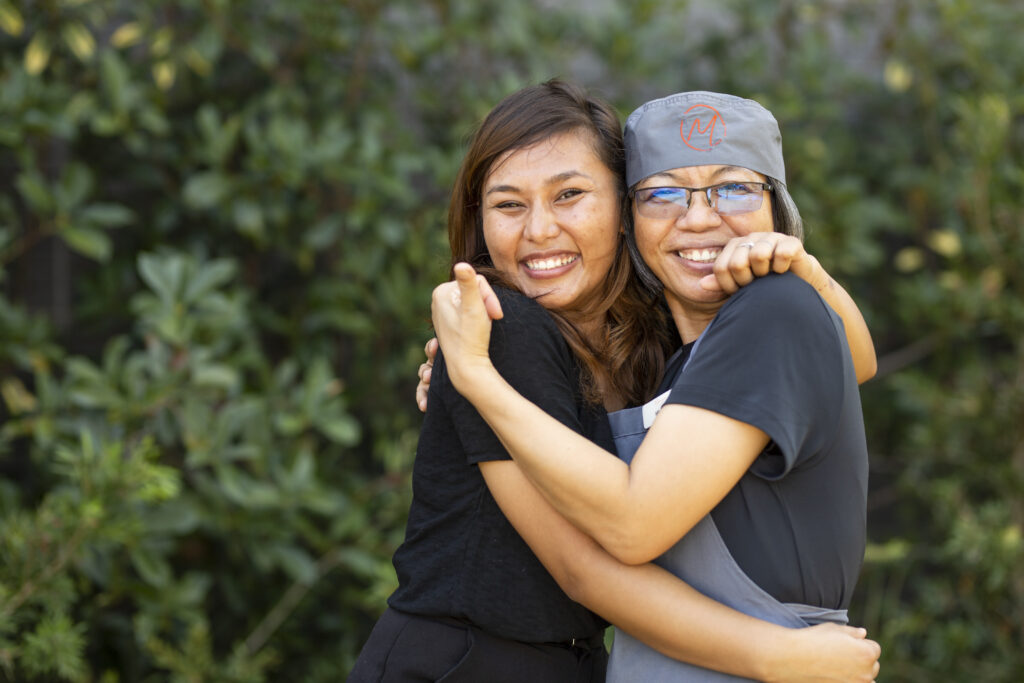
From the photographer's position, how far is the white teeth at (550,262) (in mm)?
1884

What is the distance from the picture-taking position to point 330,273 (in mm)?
3703

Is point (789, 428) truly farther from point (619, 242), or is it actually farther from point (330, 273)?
point (330, 273)

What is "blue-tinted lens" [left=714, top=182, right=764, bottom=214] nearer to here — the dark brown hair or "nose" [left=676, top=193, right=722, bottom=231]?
"nose" [left=676, top=193, right=722, bottom=231]

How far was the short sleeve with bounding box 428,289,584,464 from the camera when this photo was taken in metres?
1.60

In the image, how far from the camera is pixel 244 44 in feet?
11.0

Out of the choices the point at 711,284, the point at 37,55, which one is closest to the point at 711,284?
the point at 711,284

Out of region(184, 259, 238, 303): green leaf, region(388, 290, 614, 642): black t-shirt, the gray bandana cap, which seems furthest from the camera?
region(184, 259, 238, 303): green leaf

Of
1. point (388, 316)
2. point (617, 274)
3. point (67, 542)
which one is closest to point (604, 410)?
point (617, 274)

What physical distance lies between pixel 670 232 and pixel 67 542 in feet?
5.51

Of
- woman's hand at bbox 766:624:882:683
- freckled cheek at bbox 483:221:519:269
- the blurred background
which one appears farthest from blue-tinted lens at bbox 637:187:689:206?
the blurred background

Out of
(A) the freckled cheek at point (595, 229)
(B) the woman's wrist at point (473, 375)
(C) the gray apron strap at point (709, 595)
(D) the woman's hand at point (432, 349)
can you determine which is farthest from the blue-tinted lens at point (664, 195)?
(C) the gray apron strap at point (709, 595)

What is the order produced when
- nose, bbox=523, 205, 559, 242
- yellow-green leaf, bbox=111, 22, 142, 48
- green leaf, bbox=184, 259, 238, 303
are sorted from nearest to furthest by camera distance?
nose, bbox=523, 205, 559, 242, green leaf, bbox=184, 259, 238, 303, yellow-green leaf, bbox=111, 22, 142, 48

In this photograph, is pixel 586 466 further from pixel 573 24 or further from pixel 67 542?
pixel 573 24

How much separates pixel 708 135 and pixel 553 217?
32cm
